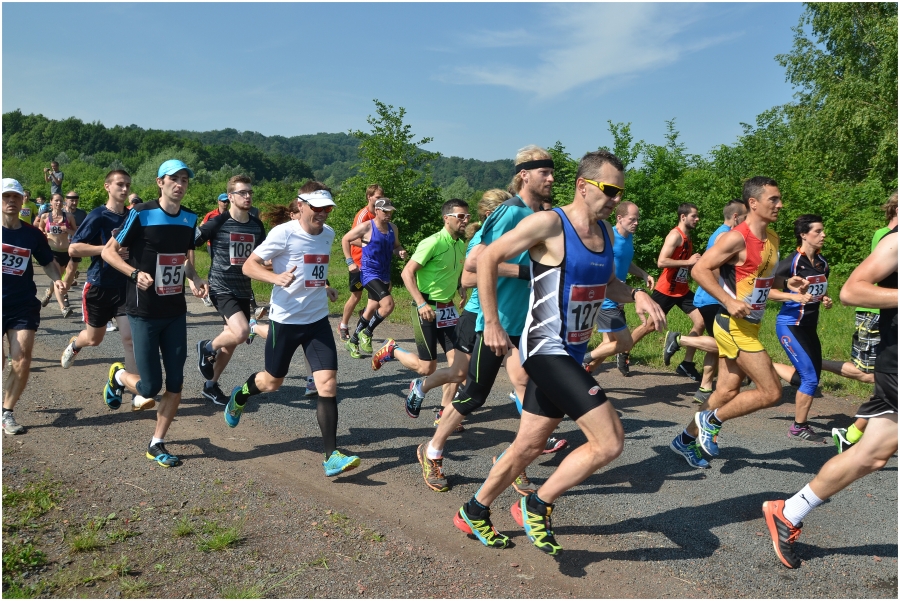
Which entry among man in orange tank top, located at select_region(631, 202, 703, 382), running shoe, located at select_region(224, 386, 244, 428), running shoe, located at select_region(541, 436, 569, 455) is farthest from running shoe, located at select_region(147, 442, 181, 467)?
→ man in orange tank top, located at select_region(631, 202, 703, 382)

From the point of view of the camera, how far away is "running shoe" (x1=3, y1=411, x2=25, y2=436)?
616 cm

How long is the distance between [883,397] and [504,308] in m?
2.28

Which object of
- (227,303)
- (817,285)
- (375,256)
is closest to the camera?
(817,285)

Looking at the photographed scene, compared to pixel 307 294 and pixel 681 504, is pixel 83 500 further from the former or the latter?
pixel 681 504

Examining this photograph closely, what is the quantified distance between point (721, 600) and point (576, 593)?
72 centimetres

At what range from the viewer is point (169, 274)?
5.75 metres

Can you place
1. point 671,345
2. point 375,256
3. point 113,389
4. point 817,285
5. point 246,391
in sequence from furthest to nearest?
point 375,256, point 671,345, point 817,285, point 113,389, point 246,391

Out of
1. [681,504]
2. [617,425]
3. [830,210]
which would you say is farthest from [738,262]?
[830,210]

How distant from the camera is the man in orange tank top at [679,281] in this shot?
8523mm

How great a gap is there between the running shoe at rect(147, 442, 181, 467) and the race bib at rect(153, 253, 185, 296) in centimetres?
120

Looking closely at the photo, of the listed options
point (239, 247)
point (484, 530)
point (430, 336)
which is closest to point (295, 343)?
point (430, 336)

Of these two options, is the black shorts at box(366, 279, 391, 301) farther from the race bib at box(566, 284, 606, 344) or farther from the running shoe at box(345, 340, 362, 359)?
the race bib at box(566, 284, 606, 344)

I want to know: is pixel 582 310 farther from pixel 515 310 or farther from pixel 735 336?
pixel 735 336

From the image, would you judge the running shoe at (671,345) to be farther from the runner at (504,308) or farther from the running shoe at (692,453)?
the runner at (504,308)
